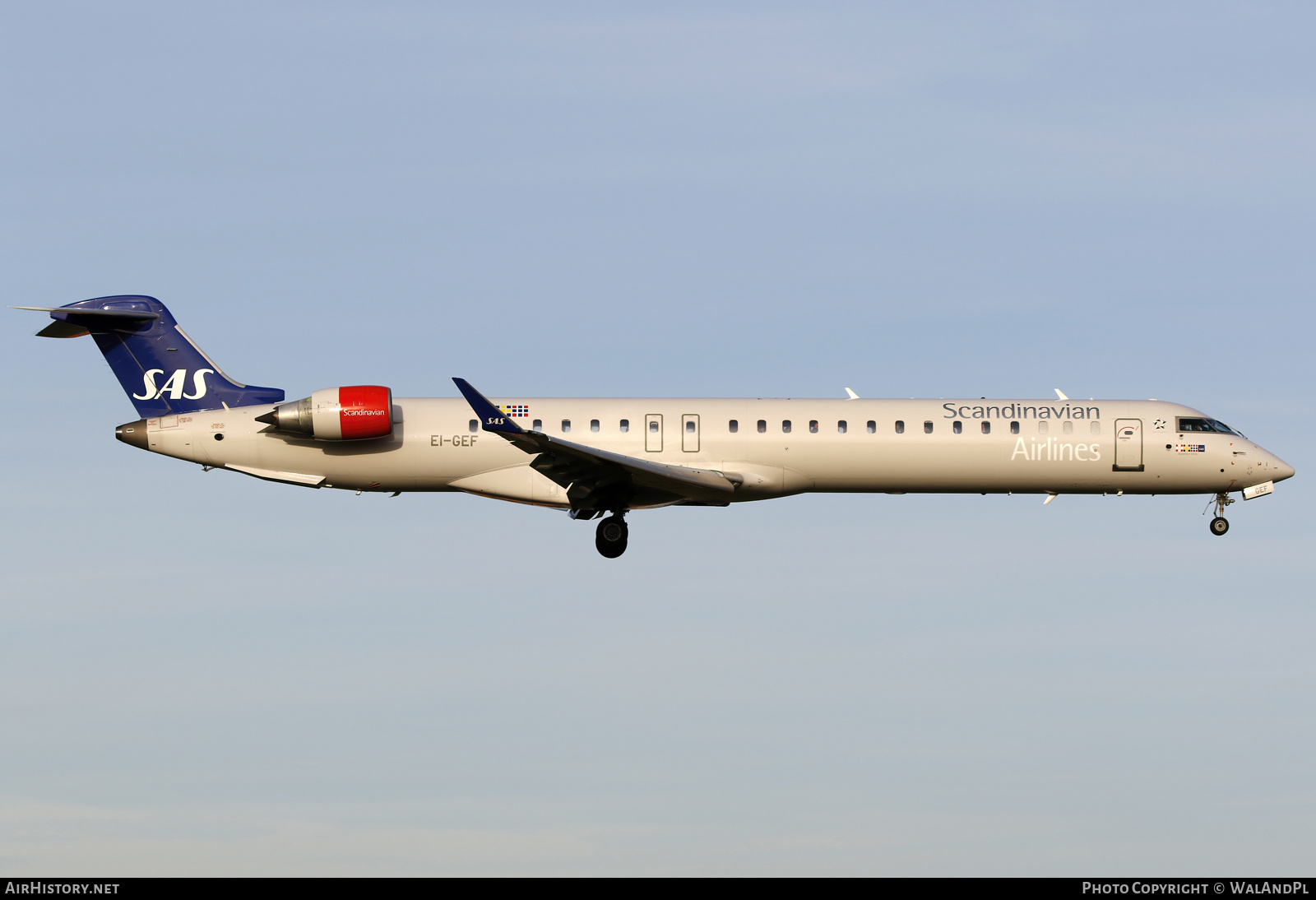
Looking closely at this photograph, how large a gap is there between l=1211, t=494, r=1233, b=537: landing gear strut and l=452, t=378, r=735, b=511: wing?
9939 mm

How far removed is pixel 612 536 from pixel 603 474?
1533mm

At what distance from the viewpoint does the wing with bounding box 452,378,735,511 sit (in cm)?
2384

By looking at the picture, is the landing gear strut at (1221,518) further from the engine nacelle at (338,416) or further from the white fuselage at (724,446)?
the engine nacelle at (338,416)

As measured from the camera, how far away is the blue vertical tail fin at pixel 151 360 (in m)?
27.6

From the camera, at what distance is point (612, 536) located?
1043 inches

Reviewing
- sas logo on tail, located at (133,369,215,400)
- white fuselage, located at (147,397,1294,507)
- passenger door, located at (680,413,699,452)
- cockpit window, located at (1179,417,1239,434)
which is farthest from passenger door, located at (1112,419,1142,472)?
sas logo on tail, located at (133,369,215,400)

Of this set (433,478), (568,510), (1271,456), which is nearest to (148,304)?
(433,478)

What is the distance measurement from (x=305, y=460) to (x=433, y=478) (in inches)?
97.8

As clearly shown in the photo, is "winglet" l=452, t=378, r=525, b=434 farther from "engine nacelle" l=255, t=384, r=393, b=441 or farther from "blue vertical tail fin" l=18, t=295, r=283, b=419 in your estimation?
"blue vertical tail fin" l=18, t=295, r=283, b=419

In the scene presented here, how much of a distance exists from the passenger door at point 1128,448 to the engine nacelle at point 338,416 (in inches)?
557

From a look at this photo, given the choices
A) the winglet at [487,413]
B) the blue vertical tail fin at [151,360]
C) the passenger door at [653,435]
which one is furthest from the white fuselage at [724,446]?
the winglet at [487,413]

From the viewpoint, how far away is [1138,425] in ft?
91.4

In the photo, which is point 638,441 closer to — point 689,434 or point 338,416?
point 689,434

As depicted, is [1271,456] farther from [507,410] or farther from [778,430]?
[507,410]
